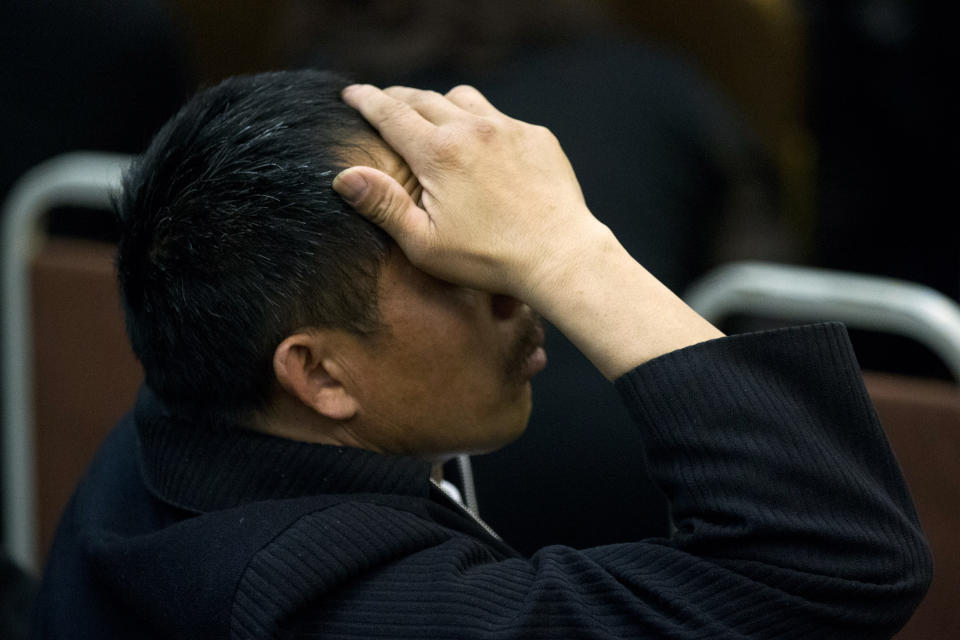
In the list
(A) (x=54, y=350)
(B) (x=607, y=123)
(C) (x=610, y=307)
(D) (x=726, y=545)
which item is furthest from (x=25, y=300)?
(D) (x=726, y=545)

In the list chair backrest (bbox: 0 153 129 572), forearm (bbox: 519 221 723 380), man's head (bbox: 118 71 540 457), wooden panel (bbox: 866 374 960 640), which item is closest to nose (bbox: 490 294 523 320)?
man's head (bbox: 118 71 540 457)

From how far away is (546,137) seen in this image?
1053mm

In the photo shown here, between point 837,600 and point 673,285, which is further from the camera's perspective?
point 673,285

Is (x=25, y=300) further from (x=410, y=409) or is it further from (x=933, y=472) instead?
(x=933, y=472)

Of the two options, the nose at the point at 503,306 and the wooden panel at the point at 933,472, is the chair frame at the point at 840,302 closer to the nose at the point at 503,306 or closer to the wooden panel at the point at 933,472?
the wooden panel at the point at 933,472

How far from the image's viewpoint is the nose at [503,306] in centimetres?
108

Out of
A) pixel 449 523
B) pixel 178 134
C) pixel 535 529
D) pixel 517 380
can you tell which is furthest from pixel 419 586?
pixel 535 529

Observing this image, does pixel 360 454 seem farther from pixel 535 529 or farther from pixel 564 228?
pixel 535 529

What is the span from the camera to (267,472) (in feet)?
3.27

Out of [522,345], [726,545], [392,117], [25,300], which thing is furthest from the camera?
[25,300]

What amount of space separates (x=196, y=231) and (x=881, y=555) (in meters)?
0.70

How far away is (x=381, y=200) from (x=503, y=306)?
202mm

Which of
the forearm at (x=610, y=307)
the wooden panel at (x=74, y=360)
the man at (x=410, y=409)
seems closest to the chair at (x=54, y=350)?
the wooden panel at (x=74, y=360)

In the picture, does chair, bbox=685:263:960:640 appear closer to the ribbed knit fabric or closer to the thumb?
the ribbed knit fabric
